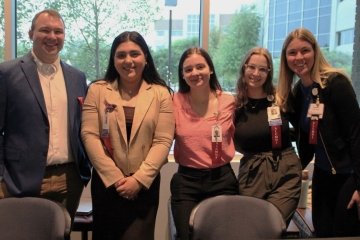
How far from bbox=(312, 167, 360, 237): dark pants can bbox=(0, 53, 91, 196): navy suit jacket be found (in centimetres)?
148

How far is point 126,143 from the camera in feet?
6.72

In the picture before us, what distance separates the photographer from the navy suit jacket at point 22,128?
2061 millimetres

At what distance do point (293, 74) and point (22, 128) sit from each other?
1.51 meters

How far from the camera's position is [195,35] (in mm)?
3533

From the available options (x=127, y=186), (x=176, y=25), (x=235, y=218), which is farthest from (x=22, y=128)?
(x=176, y=25)

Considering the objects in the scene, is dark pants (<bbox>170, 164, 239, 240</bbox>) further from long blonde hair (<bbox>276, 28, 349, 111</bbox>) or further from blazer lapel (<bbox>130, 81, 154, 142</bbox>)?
long blonde hair (<bbox>276, 28, 349, 111</bbox>)

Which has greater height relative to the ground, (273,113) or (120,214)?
(273,113)

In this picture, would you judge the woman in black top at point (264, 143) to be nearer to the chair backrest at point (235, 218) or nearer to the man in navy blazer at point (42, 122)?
the chair backrest at point (235, 218)

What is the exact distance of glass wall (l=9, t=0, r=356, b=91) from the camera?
11.3 feet

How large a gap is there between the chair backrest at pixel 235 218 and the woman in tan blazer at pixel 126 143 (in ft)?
0.90

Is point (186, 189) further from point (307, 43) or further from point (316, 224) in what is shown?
point (307, 43)

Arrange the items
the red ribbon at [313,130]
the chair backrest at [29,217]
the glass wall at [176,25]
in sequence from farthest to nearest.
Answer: the glass wall at [176,25], the red ribbon at [313,130], the chair backrest at [29,217]

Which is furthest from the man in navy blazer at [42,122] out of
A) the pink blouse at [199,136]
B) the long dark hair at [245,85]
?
the long dark hair at [245,85]

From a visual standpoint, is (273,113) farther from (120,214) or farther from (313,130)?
(120,214)
